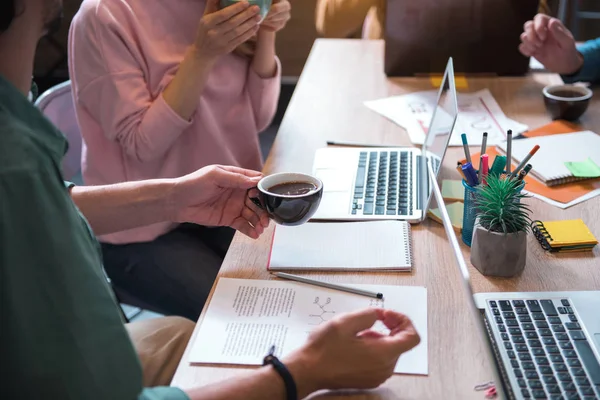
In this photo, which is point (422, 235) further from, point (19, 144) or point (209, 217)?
point (19, 144)

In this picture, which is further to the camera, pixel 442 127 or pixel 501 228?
pixel 442 127

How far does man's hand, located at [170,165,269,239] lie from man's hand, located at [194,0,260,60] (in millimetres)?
353

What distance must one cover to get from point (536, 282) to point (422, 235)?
211 mm

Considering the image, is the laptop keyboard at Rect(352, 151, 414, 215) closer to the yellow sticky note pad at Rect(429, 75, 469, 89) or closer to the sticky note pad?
the sticky note pad

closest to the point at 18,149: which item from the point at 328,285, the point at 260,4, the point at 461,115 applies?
the point at 328,285

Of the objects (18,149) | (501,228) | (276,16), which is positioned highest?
(18,149)

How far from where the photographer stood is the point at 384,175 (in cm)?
129

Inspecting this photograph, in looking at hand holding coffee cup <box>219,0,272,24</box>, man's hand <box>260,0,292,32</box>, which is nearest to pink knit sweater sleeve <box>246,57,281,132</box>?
man's hand <box>260,0,292,32</box>

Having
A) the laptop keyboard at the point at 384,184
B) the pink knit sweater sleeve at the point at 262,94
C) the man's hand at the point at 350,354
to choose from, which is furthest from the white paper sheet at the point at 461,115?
the man's hand at the point at 350,354

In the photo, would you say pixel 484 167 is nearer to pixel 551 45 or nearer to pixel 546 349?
pixel 546 349

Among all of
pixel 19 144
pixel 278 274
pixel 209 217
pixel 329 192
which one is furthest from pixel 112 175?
A: pixel 19 144

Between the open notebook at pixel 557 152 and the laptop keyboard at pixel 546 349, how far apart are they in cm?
42

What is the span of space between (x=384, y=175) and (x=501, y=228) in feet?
1.22

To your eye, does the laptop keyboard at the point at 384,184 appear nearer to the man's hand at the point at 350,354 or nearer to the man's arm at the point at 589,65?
the man's hand at the point at 350,354
